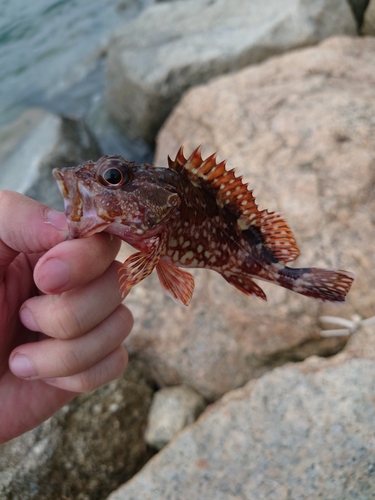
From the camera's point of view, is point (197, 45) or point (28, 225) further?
point (197, 45)

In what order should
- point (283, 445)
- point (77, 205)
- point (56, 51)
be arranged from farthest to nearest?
point (56, 51), point (283, 445), point (77, 205)

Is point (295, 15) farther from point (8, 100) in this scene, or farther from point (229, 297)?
point (8, 100)

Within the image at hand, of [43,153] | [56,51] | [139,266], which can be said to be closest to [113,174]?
[139,266]

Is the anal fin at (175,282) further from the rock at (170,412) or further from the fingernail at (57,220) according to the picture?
the rock at (170,412)

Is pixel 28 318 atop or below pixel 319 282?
atop

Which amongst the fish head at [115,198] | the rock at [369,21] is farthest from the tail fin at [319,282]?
the rock at [369,21]

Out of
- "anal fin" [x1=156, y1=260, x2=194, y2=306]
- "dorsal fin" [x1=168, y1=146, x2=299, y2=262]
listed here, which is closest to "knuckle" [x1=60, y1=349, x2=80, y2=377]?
"anal fin" [x1=156, y1=260, x2=194, y2=306]

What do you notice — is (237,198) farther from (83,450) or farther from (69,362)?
(83,450)
